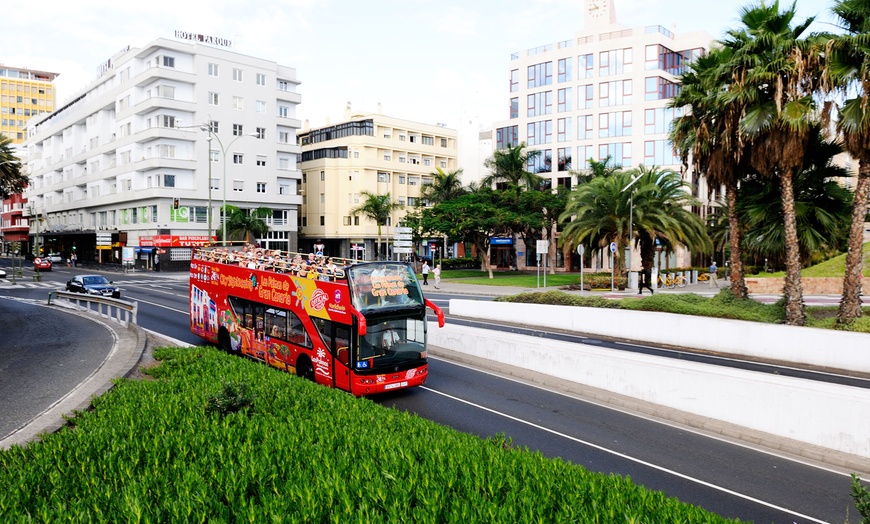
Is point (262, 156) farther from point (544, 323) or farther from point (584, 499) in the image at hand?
point (584, 499)

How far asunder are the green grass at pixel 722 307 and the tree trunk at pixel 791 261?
0.57 metres

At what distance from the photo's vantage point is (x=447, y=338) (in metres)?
20.4

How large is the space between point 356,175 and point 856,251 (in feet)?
229

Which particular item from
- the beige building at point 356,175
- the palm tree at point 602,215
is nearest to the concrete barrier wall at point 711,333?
the palm tree at point 602,215

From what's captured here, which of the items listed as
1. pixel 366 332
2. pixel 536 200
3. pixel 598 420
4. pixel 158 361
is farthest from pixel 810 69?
pixel 536 200

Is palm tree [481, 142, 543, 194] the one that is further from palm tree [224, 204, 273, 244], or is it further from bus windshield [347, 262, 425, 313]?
bus windshield [347, 262, 425, 313]

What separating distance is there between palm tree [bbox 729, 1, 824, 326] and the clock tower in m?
47.4

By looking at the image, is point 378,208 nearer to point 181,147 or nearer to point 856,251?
point 181,147

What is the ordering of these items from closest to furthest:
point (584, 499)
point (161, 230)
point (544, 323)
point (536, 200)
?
point (584, 499), point (544, 323), point (536, 200), point (161, 230)

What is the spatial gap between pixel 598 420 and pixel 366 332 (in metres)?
5.44

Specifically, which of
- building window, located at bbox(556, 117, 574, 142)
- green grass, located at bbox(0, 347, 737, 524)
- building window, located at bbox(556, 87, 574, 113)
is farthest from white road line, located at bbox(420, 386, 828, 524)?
building window, located at bbox(556, 87, 574, 113)

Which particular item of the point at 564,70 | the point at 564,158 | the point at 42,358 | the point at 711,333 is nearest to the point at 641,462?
the point at 711,333

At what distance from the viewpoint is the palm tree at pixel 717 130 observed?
71.8 feet

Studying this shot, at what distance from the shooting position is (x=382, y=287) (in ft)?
46.3
